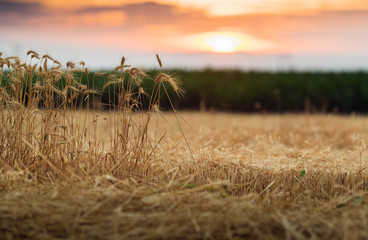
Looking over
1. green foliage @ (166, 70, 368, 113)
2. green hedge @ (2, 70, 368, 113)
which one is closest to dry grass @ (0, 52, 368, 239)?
green hedge @ (2, 70, 368, 113)

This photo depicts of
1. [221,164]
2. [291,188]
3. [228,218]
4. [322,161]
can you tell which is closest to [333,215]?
[228,218]

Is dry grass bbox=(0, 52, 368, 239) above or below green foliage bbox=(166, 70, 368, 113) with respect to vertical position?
below

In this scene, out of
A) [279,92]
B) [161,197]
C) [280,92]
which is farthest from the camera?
[280,92]

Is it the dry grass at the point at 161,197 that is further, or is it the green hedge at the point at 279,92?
the green hedge at the point at 279,92

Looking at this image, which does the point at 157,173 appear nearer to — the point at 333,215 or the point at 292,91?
the point at 333,215

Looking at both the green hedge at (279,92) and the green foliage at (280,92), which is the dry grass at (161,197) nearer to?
the green hedge at (279,92)

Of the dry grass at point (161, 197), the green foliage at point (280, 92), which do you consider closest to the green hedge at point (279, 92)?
the green foliage at point (280, 92)

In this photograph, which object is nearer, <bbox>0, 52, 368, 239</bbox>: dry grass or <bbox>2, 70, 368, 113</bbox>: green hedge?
<bbox>0, 52, 368, 239</bbox>: dry grass

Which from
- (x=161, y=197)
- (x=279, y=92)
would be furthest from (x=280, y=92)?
(x=161, y=197)

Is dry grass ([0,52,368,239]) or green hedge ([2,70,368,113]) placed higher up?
green hedge ([2,70,368,113])

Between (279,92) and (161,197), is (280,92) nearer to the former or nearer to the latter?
(279,92)

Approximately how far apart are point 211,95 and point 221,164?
10.4 meters

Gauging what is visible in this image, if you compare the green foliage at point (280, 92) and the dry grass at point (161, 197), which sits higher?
the green foliage at point (280, 92)

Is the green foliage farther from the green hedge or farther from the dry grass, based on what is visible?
the dry grass
